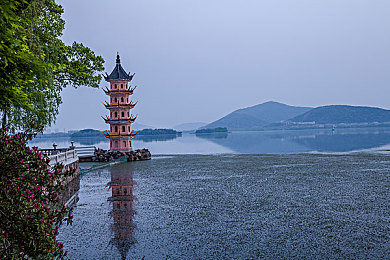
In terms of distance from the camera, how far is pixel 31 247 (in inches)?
210

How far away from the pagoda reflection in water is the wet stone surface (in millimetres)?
33

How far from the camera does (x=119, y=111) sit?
41562 millimetres

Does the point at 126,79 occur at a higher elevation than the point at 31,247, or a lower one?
higher

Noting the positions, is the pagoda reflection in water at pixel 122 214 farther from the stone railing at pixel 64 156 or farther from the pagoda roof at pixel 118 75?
the pagoda roof at pixel 118 75

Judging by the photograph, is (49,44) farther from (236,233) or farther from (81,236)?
(236,233)

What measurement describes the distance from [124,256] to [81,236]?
2.56 m

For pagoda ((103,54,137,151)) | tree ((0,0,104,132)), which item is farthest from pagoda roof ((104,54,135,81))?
tree ((0,0,104,132))

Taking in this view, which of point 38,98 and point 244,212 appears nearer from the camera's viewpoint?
point 244,212

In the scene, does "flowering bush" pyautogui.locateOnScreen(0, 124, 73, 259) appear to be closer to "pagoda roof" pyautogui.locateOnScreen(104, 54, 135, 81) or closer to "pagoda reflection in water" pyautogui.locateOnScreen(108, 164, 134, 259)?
"pagoda reflection in water" pyautogui.locateOnScreen(108, 164, 134, 259)

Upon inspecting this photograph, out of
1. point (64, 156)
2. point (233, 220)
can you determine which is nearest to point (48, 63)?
point (64, 156)

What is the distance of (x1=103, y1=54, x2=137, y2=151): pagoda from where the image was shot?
41.2m

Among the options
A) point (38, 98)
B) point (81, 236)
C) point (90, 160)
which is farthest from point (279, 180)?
point (90, 160)

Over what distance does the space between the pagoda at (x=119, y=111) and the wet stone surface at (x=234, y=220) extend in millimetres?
19432

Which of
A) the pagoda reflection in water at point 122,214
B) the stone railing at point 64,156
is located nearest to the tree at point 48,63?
the stone railing at point 64,156
